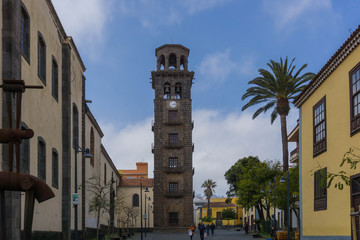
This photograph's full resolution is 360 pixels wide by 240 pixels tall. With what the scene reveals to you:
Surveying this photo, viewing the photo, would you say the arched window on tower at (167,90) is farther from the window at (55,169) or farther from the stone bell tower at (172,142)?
the window at (55,169)

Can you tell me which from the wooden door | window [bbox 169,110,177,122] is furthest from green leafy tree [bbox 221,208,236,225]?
the wooden door

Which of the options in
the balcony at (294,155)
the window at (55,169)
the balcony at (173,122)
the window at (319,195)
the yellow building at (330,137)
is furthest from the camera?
the balcony at (173,122)

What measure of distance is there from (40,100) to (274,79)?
83.2 ft

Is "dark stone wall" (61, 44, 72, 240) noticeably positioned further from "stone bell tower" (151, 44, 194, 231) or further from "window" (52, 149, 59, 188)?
"stone bell tower" (151, 44, 194, 231)

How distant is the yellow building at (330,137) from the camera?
1719 cm

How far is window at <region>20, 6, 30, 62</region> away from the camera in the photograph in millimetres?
19297

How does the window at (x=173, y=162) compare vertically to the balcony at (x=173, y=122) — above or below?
below

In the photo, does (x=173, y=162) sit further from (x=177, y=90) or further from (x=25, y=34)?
(x=25, y=34)

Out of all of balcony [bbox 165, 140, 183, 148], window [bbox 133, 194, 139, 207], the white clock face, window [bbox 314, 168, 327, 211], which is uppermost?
the white clock face

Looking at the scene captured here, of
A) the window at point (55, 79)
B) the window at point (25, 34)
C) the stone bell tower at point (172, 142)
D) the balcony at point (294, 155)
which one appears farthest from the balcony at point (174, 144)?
the window at point (25, 34)

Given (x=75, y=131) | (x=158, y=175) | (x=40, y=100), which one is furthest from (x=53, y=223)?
(x=158, y=175)

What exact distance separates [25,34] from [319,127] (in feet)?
41.3

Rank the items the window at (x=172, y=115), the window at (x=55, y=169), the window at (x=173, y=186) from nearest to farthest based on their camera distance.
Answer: the window at (x=55, y=169)
the window at (x=173, y=186)
the window at (x=172, y=115)

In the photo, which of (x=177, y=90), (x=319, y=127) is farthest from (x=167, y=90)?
(x=319, y=127)
